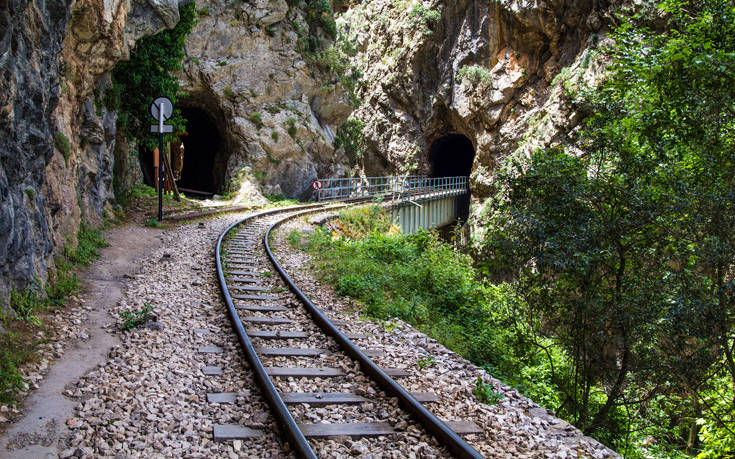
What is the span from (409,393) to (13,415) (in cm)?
350

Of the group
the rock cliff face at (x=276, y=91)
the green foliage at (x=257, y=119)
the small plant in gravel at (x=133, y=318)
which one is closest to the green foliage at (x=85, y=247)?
the rock cliff face at (x=276, y=91)

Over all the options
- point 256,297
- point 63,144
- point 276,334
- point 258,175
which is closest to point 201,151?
point 258,175

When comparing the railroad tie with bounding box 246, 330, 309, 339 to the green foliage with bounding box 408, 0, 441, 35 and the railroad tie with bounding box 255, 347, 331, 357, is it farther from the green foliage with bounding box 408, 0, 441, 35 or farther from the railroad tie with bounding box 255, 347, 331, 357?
the green foliage with bounding box 408, 0, 441, 35

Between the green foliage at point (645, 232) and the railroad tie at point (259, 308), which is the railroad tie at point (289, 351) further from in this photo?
the green foliage at point (645, 232)

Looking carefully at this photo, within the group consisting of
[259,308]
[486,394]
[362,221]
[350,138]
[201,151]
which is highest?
[350,138]

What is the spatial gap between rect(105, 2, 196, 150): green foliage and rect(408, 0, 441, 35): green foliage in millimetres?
26217

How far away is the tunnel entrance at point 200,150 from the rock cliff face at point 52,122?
16.5 meters

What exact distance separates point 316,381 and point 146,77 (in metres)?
16.0

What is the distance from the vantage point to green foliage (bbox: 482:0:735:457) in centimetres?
702

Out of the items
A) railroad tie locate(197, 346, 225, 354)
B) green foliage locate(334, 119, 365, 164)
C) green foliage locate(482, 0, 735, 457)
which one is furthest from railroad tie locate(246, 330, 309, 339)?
green foliage locate(334, 119, 365, 164)

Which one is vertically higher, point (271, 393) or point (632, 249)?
point (632, 249)

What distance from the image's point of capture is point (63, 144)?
392 inches

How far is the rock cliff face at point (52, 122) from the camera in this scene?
612 cm

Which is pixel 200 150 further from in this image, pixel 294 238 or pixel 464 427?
pixel 464 427
